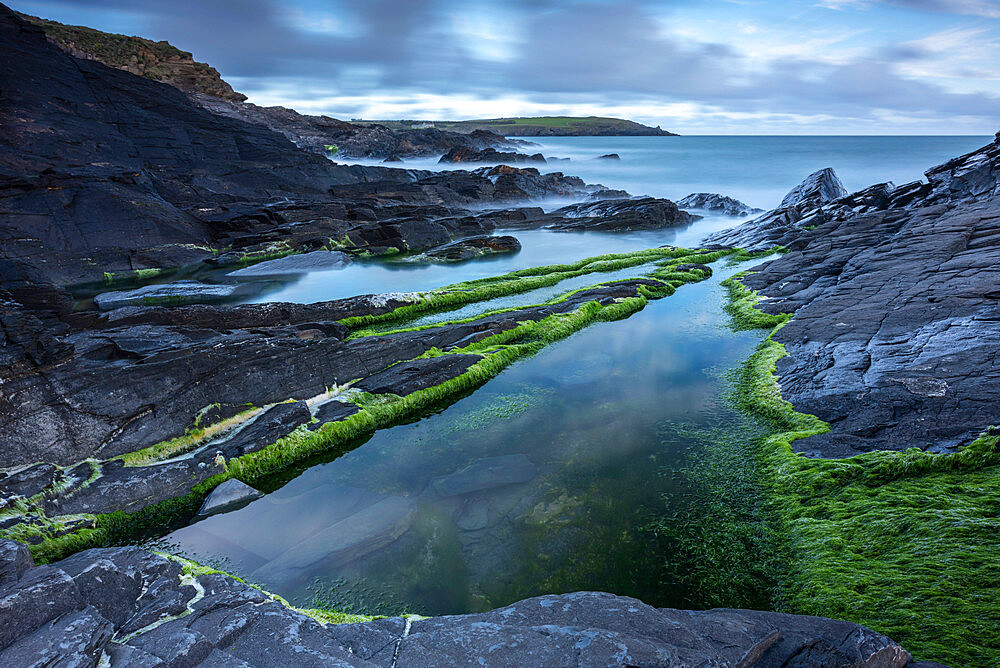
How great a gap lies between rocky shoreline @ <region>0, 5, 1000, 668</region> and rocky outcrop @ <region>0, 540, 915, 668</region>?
27 millimetres

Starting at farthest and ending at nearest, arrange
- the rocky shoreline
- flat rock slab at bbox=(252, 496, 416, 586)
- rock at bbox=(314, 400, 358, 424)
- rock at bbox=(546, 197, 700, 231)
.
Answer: rock at bbox=(546, 197, 700, 231), rock at bbox=(314, 400, 358, 424), flat rock slab at bbox=(252, 496, 416, 586), the rocky shoreline

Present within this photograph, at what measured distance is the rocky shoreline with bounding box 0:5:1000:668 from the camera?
452 cm

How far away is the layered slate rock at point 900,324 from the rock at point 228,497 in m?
10.3

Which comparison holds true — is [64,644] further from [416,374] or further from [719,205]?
[719,205]

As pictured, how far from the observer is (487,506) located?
8578 millimetres

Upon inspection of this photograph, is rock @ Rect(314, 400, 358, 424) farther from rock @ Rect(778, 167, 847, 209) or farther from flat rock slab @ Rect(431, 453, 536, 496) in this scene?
rock @ Rect(778, 167, 847, 209)

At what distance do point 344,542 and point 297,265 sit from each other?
2366cm

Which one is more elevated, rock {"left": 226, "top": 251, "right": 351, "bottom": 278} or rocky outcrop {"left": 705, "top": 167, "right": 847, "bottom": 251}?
rocky outcrop {"left": 705, "top": 167, "right": 847, "bottom": 251}

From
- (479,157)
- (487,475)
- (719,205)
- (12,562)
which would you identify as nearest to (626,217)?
(719,205)

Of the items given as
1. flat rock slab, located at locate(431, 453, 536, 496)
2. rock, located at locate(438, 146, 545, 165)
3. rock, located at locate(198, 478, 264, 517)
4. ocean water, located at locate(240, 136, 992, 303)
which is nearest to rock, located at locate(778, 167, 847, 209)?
ocean water, located at locate(240, 136, 992, 303)

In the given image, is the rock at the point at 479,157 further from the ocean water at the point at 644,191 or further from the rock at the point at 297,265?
the rock at the point at 297,265

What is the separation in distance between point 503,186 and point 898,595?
50846 millimetres

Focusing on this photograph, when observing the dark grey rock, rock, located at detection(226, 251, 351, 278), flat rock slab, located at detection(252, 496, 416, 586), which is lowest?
flat rock slab, located at detection(252, 496, 416, 586)

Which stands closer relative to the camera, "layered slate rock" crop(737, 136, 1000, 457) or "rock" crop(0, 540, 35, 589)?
"rock" crop(0, 540, 35, 589)
